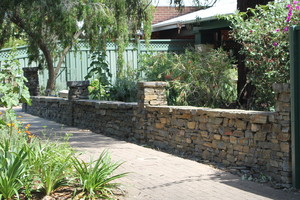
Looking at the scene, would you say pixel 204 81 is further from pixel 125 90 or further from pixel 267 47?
pixel 125 90

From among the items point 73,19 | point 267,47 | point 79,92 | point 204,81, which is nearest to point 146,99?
point 204,81

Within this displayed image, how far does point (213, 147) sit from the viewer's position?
27.1ft

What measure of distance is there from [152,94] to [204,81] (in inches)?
50.6

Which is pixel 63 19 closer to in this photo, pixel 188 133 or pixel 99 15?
pixel 99 15

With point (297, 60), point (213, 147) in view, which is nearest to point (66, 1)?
point (213, 147)

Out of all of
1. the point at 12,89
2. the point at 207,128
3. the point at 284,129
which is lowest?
the point at 207,128

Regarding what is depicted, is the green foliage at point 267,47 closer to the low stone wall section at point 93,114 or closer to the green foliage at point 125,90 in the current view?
the low stone wall section at point 93,114

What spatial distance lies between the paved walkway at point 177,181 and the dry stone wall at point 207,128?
37cm

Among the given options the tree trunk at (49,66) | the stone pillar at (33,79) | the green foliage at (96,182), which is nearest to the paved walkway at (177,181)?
the green foliage at (96,182)

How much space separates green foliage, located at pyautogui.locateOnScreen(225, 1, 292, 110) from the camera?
8133mm

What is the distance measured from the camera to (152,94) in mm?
10273

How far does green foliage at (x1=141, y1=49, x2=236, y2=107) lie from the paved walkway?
1.99 m

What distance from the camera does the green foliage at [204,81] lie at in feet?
35.1

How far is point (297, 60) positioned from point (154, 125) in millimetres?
4116
